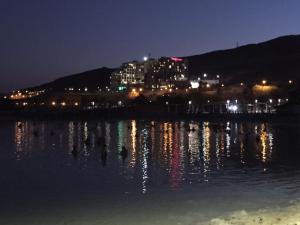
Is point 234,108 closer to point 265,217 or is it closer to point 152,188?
point 152,188

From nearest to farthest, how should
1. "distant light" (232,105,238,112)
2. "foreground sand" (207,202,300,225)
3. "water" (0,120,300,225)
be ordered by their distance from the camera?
1. "foreground sand" (207,202,300,225)
2. "water" (0,120,300,225)
3. "distant light" (232,105,238,112)

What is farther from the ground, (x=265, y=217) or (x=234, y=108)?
(x=234, y=108)

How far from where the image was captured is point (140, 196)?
98.7ft

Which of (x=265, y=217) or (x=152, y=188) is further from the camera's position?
(x=152, y=188)

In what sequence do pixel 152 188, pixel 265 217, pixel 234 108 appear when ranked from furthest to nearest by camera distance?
1. pixel 234 108
2. pixel 152 188
3. pixel 265 217

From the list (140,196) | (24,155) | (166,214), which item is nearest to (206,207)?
(166,214)

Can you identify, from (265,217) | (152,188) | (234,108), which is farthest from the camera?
(234,108)

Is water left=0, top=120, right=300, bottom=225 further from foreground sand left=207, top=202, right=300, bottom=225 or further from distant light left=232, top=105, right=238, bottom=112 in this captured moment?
distant light left=232, top=105, right=238, bottom=112

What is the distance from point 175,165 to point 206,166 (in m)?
2.77

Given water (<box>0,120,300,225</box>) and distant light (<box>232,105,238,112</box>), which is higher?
distant light (<box>232,105,238,112</box>)

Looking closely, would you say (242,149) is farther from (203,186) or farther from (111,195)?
(111,195)

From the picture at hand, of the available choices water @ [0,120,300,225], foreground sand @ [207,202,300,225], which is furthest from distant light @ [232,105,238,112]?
foreground sand @ [207,202,300,225]

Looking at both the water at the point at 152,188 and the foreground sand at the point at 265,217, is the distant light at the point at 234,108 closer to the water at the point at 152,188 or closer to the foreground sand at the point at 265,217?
the water at the point at 152,188

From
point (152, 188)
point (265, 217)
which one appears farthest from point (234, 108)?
point (265, 217)
